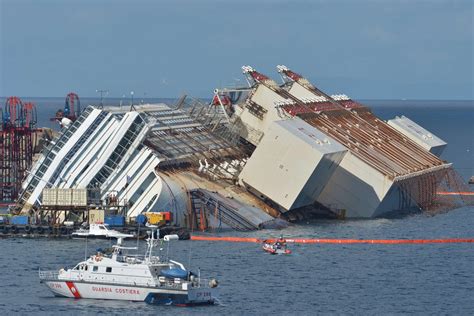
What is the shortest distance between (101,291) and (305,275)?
19928 millimetres

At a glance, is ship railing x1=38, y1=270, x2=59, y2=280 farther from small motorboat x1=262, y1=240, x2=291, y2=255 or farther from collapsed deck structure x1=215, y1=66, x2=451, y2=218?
collapsed deck structure x1=215, y1=66, x2=451, y2=218

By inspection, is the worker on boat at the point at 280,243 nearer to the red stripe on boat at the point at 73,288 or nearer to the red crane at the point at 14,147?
the red stripe on boat at the point at 73,288

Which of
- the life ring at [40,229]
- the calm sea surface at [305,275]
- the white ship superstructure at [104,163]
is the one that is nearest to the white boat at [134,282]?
the calm sea surface at [305,275]

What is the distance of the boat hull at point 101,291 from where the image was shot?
9356 cm

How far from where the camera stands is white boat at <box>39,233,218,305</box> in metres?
93.2

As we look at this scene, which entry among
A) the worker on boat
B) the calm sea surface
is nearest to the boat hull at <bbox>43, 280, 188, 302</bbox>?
the calm sea surface

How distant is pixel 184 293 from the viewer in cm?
9288

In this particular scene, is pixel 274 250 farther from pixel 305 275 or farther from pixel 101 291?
pixel 101 291

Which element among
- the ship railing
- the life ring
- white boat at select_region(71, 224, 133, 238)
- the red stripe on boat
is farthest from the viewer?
the life ring

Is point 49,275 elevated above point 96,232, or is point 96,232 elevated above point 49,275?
point 96,232

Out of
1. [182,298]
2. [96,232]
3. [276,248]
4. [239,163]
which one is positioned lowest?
[182,298]

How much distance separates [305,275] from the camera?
110 meters

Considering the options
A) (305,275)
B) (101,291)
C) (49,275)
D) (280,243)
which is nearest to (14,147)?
(280,243)

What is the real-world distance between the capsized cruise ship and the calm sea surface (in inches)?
176
